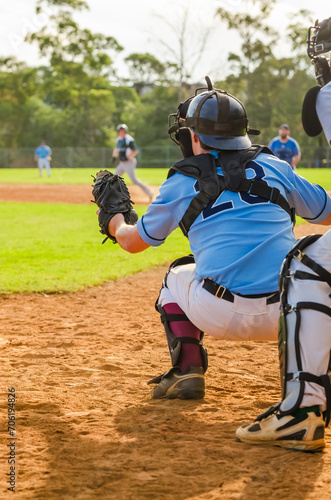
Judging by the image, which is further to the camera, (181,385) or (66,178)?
(66,178)

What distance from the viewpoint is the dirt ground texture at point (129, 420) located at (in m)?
2.67

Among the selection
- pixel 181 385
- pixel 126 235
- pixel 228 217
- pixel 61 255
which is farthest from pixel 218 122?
pixel 61 255

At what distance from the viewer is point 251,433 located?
3.07m

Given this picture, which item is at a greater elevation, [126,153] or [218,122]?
[126,153]

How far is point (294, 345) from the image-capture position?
9.59 feet

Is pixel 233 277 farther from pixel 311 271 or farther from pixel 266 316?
pixel 311 271

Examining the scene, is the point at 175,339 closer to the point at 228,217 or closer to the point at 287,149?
the point at 228,217

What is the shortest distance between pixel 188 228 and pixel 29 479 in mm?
1492

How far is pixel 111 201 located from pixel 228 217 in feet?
3.25

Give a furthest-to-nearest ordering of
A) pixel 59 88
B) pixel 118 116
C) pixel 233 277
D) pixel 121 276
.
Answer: pixel 118 116, pixel 59 88, pixel 121 276, pixel 233 277

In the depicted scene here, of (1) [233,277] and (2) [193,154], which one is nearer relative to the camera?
(1) [233,277]

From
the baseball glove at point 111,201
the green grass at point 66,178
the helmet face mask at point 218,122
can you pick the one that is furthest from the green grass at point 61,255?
the green grass at point 66,178

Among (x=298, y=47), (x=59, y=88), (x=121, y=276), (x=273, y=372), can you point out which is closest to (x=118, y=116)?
(x=59, y=88)

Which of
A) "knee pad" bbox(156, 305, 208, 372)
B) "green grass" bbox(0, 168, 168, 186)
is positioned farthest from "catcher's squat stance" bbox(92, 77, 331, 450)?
"green grass" bbox(0, 168, 168, 186)
